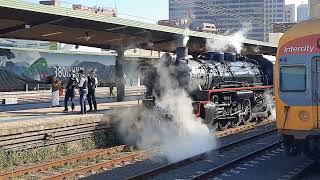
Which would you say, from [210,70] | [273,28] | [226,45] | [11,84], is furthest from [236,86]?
[273,28]

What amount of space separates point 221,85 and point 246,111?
8.13 feet

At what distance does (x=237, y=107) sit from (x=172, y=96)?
4.08 meters

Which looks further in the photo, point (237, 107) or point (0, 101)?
point (0, 101)

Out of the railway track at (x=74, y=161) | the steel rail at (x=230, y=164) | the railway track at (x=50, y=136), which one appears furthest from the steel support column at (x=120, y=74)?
the steel rail at (x=230, y=164)

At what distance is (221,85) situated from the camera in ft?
53.2

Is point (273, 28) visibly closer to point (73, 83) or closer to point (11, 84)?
point (11, 84)

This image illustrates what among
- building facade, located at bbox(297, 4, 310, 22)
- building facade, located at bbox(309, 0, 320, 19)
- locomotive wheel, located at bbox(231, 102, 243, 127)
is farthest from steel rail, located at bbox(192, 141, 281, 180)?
building facade, located at bbox(297, 4, 310, 22)

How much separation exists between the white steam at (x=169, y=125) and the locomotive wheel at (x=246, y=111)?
381 centimetres

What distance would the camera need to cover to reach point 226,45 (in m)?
21.1

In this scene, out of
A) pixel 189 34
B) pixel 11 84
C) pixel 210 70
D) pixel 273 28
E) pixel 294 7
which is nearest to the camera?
pixel 210 70

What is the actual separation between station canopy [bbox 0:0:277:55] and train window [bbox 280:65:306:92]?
6810 millimetres

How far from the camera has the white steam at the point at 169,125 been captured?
1355 centimetres

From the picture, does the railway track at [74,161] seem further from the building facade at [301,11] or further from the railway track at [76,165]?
the building facade at [301,11]

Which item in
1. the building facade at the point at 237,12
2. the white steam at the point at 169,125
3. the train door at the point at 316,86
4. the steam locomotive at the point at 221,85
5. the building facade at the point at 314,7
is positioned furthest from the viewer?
the building facade at the point at 314,7
